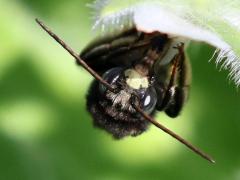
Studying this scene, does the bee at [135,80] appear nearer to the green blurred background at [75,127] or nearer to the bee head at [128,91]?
the bee head at [128,91]

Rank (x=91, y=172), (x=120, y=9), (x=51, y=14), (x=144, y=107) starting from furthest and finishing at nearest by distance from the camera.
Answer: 1. (x=51, y=14)
2. (x=91, y=172)
3. (x=144, y=107)
4. (x=120, y=9)

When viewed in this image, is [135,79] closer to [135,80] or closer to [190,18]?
[135,80]

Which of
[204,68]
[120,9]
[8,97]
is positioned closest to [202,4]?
[120,9]

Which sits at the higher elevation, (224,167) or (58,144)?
(224,167)

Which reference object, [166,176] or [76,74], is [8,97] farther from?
[166,176]

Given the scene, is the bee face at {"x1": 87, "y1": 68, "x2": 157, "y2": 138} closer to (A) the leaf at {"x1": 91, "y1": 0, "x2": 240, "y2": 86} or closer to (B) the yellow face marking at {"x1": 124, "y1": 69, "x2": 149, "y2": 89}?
(B) the yellow face marking at {"x1": 124, "y1": 69, "x2": 149, "y2": 89}

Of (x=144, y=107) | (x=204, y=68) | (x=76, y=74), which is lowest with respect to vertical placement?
(x=144, y=107)

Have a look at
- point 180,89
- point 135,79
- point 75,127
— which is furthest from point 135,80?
point 75,127

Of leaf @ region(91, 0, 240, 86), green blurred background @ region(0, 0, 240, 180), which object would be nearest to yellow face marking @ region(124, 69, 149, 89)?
leaf @ region(91, 0, 240, 86)
